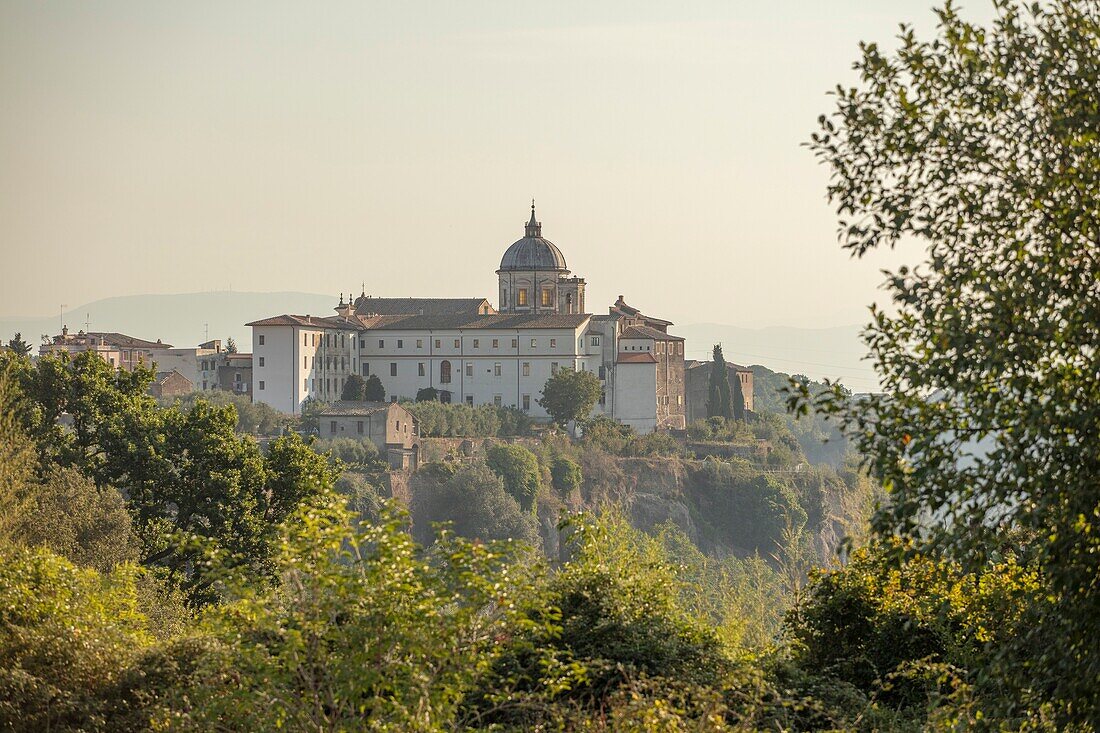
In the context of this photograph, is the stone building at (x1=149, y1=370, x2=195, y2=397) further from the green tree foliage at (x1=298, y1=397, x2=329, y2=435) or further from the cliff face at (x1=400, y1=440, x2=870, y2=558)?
the cliff face at (x1=400, y1=440, x2=870, y2=558)

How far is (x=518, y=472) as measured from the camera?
6109 centimetres

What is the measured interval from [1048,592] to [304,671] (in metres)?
4.19

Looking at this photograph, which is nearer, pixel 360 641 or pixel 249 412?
pixel 360 641

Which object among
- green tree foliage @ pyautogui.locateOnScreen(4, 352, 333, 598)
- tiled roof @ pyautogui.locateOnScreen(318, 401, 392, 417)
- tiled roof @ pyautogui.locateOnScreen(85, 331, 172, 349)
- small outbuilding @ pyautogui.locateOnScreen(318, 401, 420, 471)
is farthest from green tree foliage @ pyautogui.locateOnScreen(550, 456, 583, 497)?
green tree foliage @ pyautogui.locateOnScreen(4, 352, 333, 598)

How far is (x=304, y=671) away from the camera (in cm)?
730

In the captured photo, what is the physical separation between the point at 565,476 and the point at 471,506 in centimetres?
844

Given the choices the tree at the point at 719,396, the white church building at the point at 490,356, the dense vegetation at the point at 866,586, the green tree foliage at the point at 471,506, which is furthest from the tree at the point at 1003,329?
the tree at the point at 719,396

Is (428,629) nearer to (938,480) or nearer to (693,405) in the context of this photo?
(938,480)

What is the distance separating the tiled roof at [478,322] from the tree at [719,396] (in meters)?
9.90

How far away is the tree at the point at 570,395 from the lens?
71438 mm

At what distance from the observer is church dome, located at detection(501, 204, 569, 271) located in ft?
275

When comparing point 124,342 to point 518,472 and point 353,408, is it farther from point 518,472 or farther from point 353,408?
point 518,472

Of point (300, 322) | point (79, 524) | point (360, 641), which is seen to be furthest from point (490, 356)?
point (360, 641)

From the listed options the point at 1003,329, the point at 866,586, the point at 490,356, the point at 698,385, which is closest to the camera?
the point at 1003,329
